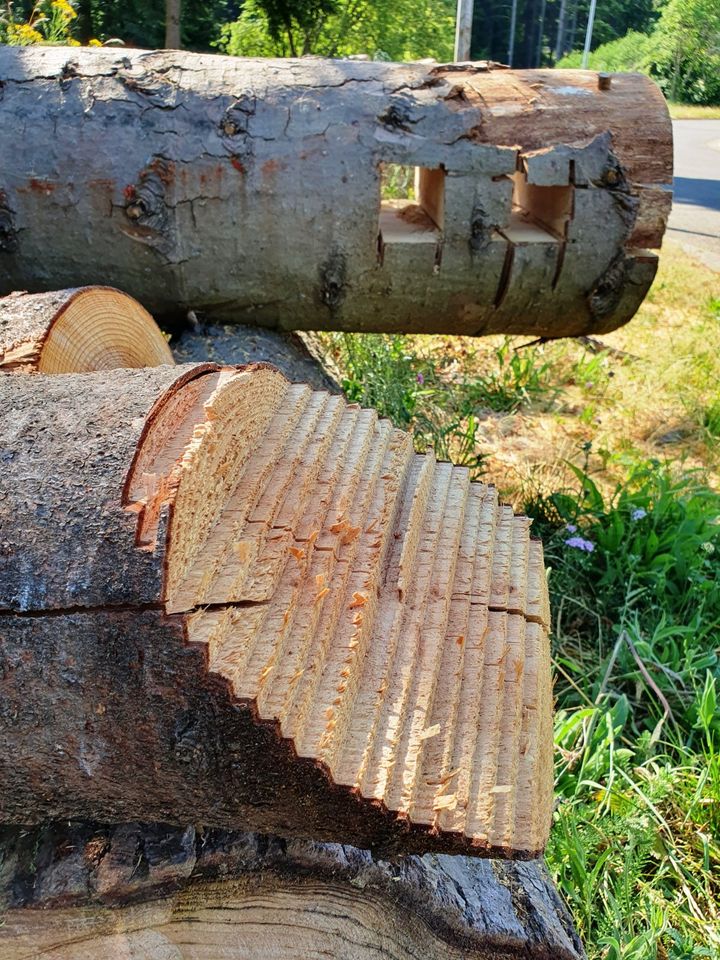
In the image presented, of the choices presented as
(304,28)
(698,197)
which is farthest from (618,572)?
(304,28)

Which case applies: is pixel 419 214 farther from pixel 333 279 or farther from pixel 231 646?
pixel 231 646

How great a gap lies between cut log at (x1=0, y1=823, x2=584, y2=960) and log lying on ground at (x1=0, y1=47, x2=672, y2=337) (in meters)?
1.84

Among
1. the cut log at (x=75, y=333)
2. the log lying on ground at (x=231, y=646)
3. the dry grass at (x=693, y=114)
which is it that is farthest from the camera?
the dry grass at (x=693, y=114)

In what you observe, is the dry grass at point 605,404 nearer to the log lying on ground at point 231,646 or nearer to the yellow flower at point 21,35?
the log lying on ground at point 231,646

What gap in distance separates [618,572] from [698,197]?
9.23 m

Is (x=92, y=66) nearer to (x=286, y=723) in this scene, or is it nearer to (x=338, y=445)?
(x=338, y=445)

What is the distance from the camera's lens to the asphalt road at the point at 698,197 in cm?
809

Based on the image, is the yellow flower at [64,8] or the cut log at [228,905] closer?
the cut log at [228,905]

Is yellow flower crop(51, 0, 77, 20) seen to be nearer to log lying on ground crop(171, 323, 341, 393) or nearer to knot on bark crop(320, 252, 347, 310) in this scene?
log lying on ground crop(171, 323, 341, 393)

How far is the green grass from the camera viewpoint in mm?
1868

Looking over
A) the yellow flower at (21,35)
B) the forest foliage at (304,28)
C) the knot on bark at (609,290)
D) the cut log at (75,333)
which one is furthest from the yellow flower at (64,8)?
the cut log at (75,333)

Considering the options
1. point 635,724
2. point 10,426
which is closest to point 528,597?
point 10,426

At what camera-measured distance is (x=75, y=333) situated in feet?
5.34

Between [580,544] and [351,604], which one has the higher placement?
[351,604]
